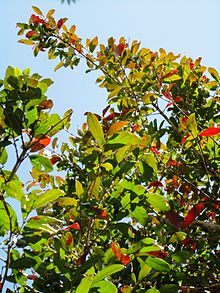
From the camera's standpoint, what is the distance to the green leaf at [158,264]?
1328 millimetres

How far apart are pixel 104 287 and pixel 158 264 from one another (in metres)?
0.25

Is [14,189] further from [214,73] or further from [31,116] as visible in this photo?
[214,73]

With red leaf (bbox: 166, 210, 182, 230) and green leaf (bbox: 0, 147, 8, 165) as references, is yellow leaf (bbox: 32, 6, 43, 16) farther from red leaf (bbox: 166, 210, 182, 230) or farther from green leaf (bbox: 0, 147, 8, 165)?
red leaf (bbox: 166, 210, 182, 230)

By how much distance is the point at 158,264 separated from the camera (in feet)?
4.40

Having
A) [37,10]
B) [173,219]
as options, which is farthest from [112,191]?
[37,10]

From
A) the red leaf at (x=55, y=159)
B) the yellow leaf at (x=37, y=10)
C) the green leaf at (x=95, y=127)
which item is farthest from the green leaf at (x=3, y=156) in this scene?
the yellow leaf at (x=37, y=10)

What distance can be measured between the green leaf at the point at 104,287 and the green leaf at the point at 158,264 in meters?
0.21

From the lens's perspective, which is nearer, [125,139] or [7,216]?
[7,216]

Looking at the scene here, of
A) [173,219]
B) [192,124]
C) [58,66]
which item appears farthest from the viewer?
[58,66]

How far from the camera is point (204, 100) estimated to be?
304 cm

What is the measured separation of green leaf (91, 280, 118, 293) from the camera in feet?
3.90

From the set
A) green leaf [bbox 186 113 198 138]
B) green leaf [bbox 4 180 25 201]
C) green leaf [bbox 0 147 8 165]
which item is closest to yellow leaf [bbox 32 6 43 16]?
green leaf [bbox 186 113 198 138]

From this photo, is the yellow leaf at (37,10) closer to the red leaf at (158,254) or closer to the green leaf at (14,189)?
the green leaf at (14,189)

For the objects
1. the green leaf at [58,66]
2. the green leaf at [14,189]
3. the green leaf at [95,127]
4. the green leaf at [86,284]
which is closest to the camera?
the green leaf at [86,284]
